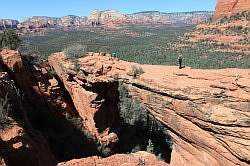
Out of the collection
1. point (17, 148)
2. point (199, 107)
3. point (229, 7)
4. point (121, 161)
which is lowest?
point (121, 161)

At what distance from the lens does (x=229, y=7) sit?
83375 millimetres

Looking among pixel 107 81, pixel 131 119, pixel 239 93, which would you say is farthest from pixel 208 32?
pixel 239 93

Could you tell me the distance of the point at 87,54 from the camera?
2073 centimetres

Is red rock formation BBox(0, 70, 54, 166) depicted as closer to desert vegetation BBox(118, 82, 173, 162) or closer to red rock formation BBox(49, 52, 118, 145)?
red rock formation BBox(49, 52, 118, 145)

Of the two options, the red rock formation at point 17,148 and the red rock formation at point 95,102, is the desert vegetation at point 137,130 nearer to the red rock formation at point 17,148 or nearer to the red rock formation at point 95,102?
the red rock formation at point 95,102

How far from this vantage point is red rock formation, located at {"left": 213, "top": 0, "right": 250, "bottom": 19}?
80125mm

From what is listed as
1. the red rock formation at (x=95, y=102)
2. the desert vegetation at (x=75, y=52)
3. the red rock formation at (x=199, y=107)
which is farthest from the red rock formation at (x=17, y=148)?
the desert vegetation at (x=75, y=52)

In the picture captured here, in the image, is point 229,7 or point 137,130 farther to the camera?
point 229,7

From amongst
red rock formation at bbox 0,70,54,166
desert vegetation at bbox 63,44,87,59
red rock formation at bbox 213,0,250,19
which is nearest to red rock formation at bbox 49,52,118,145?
desert vegetation at bbox 63,44,87,59

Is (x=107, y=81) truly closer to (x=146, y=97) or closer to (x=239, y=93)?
(x=146, y=97)

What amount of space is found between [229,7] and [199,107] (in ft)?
242

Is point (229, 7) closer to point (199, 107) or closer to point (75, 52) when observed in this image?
point (75, 52)

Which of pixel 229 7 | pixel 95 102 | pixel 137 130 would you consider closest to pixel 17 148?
pixel 95 102

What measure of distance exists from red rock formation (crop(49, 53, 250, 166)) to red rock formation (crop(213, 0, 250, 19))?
219ft
